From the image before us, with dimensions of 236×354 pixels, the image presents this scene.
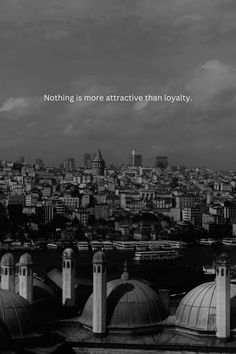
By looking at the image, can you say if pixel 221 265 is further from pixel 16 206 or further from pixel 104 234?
pixel 16 206

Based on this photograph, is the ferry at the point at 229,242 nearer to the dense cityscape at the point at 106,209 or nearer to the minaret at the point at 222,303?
the dense cityscape at the point at 106,209

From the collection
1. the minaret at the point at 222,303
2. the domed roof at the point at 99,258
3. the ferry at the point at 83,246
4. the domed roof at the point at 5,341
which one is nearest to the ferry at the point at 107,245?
the ferry at the point at 83,246

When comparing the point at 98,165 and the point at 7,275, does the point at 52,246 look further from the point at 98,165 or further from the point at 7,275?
the point at 98,165

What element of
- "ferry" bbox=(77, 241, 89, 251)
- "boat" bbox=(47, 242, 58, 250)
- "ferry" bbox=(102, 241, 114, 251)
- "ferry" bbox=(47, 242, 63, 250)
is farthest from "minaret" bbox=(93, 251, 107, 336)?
"boat" bbox=(47, 242, 58, 250)

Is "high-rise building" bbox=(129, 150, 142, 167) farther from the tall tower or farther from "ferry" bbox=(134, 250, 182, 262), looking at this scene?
"ferry" bbox=(134, 250, 182, 262)

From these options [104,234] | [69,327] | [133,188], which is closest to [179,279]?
[69,327]

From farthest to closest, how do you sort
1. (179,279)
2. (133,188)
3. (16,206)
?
(133,188) → (16,206) → (179,279)
